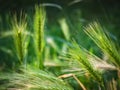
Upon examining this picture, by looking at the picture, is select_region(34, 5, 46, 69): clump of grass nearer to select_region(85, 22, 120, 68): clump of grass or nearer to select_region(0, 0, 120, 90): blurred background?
select_region(0, 0, 120, 90): blurred background

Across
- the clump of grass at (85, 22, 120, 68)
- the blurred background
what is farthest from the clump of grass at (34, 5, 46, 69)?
the clump of grass at (85, 22, 120, 68)

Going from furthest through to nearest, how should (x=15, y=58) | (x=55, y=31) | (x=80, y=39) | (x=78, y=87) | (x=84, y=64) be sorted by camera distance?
(x=55, y=31) → (x=15, y=58) → (x=80, y=39) → (x=78, y=87) → (x=84, y=64)

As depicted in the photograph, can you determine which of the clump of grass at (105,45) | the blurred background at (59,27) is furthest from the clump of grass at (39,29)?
the clump of grass at (105,45)

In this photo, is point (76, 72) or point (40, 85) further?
point (76, 72)

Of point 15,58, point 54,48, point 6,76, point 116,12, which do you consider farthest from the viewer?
point 116,12

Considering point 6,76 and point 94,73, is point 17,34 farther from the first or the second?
point 94,73

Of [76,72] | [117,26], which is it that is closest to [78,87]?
[76,72]

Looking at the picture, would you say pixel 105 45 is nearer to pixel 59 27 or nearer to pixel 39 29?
pixel 39 29

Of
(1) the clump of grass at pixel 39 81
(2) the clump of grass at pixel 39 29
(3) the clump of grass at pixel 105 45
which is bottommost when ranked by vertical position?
(1) the clump of grass at pixel 39 81

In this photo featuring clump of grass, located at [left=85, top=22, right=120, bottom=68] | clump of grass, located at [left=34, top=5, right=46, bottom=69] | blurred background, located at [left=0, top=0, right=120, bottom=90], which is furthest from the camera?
blurred background, located at [left=0, top=0, right=120, bottom=90]

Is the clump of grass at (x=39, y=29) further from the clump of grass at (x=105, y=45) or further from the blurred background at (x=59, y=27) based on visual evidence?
the clump of grass at (x=105, y=45)

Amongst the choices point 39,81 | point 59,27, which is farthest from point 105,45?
point 59,27
